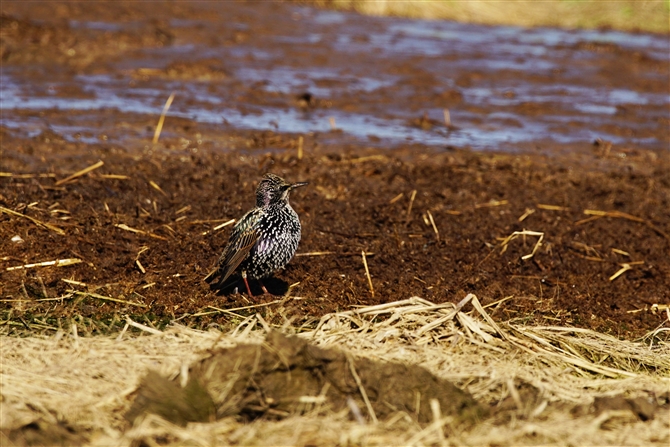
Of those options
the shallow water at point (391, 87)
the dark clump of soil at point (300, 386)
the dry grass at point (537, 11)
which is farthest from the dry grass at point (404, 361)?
the dry grass at point (537, 11)

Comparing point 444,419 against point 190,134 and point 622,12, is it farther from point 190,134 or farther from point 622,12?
point 622,12

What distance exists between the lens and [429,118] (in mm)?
13125

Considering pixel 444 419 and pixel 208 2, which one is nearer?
pixel 444 419

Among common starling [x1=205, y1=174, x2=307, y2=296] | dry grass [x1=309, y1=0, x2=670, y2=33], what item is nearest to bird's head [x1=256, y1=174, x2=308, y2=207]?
common starling [x1=205, y1=174, x2=307, y2=296]

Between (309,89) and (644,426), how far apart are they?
389 inches

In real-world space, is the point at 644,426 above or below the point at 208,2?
below

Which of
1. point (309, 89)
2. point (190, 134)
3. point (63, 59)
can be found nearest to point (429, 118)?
point (309, 89)

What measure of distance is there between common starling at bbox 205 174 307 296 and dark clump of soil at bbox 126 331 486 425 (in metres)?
1.81

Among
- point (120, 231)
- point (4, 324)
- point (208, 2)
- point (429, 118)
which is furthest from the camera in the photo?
point (208, 2)

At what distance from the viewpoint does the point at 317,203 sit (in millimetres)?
9352

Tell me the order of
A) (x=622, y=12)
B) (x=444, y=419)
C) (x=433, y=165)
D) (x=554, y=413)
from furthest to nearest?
(x=622, y=12)
(x=433, y=165)
(x=554, y=413)
(x=444, y=419)

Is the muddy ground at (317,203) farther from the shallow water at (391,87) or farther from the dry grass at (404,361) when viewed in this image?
the dry grass at (404,361)

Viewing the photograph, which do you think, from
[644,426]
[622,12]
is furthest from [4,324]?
[622,12]

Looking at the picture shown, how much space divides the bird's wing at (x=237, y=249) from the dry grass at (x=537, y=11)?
14.8 m
